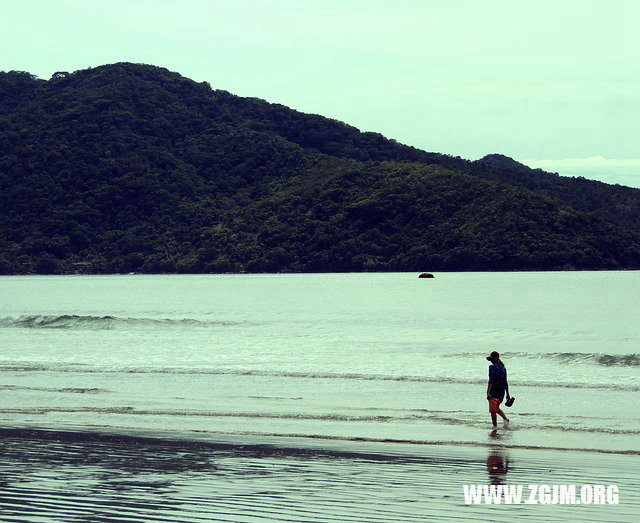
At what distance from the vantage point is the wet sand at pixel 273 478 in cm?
1241

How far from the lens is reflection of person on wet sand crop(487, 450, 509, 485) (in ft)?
48.3

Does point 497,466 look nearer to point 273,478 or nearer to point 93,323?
point 273,478

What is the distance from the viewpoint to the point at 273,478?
1488 cm

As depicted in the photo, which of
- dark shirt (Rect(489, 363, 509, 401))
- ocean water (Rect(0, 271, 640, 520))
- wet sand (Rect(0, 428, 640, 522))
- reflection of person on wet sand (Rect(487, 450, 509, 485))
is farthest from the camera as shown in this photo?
dark shirt (Rect(489, 363, 509, 401))

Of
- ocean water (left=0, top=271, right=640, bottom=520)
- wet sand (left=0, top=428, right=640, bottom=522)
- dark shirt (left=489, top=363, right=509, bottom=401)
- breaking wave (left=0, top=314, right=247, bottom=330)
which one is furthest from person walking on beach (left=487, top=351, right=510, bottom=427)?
breaking wave (left=0, top=314, right=247, bottom=330)

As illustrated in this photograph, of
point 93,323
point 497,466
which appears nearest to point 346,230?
point 93,323

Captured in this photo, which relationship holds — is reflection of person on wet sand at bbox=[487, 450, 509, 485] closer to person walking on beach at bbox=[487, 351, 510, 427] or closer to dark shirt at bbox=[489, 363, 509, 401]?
person walking on beach at bbox=[487, 351, 510, 427]

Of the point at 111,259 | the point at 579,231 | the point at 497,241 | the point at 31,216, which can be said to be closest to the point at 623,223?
the point at 579,231

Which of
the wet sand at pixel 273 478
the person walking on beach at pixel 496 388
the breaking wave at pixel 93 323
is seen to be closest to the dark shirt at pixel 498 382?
the person walking on beach at pixel 496 388

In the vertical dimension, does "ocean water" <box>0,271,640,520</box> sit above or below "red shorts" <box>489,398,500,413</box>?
below

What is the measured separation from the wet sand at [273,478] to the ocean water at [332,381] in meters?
0.16

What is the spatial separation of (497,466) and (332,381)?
1780 centimetres

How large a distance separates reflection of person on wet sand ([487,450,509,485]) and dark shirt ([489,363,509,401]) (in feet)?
12.5

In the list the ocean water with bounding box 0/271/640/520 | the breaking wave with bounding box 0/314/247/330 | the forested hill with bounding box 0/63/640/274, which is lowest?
the ocean water with bounding box 0/271/640/520
